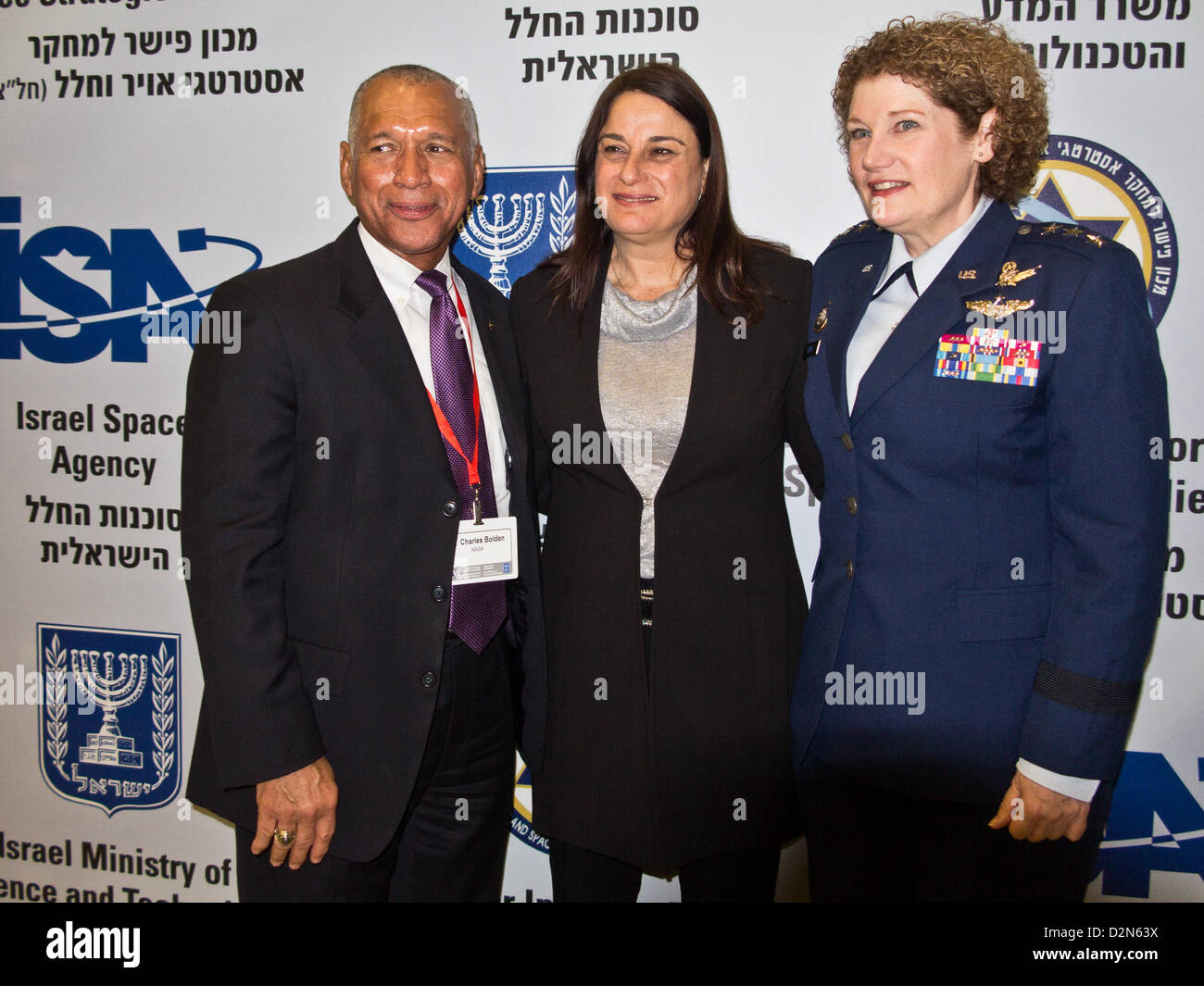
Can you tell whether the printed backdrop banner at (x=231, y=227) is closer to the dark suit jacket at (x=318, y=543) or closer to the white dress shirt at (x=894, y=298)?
the white dress shirt at (x=894, y=298)

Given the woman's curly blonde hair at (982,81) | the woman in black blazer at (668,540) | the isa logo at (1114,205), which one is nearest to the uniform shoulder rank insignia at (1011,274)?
the woman's curly blonde hair at (982,81)

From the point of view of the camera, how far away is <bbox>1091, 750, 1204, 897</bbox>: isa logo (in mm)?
2475

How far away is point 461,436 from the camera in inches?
75.7

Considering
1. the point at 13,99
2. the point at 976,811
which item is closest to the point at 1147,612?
the point at 976,811

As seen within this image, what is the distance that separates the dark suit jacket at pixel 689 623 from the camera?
1916 mm

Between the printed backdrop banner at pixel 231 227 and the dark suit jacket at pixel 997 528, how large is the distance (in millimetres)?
828

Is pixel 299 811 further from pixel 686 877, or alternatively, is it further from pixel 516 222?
pixel 516 222

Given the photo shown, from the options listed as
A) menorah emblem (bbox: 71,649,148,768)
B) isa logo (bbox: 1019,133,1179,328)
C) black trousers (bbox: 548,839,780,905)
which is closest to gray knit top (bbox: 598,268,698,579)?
black trousers (bbox: 548,839,780,905)

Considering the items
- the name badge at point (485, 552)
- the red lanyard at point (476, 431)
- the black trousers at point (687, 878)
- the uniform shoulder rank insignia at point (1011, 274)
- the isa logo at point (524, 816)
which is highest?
the uniform shoulder rank insignia at point (1011, 274)

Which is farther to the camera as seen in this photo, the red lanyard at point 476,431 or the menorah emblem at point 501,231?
the menorah emblem at point 501,231

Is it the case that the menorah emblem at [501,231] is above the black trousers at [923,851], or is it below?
above

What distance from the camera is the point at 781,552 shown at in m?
2.00

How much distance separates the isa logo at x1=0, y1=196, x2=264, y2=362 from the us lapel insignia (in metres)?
2.13

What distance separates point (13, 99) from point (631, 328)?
2360 mm
